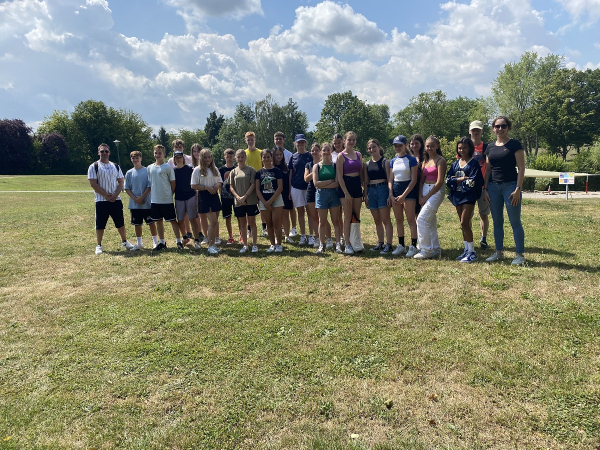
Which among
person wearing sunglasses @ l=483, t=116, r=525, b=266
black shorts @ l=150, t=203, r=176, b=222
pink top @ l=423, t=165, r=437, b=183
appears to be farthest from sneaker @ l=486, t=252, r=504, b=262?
black shorts @ l=150, t=203, r=176, b=222

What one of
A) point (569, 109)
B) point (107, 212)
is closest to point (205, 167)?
point (107, 212)

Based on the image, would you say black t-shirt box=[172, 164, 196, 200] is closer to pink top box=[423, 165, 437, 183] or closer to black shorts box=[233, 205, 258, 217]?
black shorts box=[233, 205, 258, 217]

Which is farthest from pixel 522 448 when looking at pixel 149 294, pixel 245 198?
pixel 245 198

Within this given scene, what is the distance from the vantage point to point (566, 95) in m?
47.2

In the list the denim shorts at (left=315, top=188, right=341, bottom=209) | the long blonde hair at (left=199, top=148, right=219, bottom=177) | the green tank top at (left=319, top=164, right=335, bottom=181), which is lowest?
the denim shorts at (left=315, top=188, right=341, bottom=209)

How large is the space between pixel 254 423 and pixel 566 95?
58.5 m

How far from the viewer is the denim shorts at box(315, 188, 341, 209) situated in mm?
7230

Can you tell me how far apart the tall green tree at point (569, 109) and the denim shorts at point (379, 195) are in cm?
5062

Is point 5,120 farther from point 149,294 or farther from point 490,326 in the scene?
point 490,326

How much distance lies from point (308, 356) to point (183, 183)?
18.6 feet

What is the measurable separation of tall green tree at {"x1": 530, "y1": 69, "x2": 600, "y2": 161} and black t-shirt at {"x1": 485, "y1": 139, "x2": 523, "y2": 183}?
166ft

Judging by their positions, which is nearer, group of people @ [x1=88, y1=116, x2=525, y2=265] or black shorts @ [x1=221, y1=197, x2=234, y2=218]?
group of people @ [x1=88, y1=116, x2=525, y2=265]

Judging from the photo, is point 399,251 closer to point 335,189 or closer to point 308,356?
point 335,189

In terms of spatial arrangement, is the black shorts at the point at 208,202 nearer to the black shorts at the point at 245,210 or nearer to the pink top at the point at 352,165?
the black shorts at the point at 245,210
